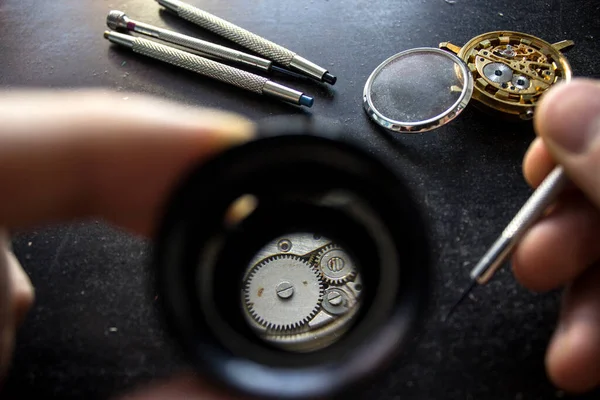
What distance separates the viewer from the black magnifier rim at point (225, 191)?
1.70 feet

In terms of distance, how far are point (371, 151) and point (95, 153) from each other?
1.18 ft

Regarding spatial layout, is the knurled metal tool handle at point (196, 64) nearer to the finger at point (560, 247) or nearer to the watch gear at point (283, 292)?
the watch gear at point (283, 292)

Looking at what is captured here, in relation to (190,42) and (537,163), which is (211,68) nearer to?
(190,42)

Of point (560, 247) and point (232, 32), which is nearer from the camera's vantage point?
point (560, 247)

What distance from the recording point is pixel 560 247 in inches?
29.1

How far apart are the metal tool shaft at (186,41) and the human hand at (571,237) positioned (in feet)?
1.46

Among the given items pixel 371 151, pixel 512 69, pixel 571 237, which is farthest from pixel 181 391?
pixel 512 69

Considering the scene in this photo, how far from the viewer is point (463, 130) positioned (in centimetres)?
87

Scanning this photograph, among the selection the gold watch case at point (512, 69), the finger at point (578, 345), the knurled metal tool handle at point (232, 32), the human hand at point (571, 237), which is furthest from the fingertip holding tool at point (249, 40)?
the finger at point (578, 345)

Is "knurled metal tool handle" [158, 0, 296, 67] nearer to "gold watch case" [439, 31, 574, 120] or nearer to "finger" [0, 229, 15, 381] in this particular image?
"gold watch case" [439, 31, 574, 120]

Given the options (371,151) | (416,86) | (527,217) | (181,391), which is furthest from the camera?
(416,86)

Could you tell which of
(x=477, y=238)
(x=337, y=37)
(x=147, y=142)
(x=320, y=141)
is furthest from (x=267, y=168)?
(x=337, y=37)

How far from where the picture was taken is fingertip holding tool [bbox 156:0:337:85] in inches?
36.2

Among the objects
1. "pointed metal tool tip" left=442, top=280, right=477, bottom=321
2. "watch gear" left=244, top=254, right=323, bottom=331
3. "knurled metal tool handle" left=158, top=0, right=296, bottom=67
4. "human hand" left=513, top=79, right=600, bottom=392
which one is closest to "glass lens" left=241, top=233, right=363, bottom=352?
"watch gear" left=244, top=254, right=323, bottom=331
